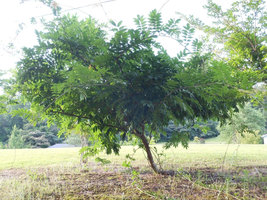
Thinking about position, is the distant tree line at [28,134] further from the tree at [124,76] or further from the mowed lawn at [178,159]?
the tree at [124,76]

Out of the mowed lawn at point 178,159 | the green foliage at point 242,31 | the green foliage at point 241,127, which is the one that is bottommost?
the mowed lawn at point 178,159

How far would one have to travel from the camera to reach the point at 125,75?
1.65m

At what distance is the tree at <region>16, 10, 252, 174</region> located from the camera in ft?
4.89

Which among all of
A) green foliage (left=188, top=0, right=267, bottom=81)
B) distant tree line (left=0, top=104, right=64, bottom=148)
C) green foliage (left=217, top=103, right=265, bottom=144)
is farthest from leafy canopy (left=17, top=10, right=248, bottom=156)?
distant tree line (left=0, top=104, right=64, bottom=148)

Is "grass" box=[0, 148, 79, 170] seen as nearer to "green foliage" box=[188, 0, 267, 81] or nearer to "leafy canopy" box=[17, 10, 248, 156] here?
"leafy canopy" box=[17, 10, 248, 156]

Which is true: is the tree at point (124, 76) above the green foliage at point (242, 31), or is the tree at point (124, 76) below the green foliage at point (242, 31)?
below

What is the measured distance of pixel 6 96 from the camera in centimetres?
218

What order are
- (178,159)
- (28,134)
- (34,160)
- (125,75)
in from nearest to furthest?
1. (125,75)
2. (178,159)
3. (34,160)
4. (28,134)

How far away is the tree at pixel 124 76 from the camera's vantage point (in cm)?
149

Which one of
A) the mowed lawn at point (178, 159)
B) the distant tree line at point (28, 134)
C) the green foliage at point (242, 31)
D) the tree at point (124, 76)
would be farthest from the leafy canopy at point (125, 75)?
the distant tree line at point (28, 134)

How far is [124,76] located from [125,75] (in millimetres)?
19

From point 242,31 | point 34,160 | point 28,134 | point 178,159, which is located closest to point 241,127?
point 242,31

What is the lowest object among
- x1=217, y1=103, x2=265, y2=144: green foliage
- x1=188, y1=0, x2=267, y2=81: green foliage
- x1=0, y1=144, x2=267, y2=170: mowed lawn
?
x1=0, y1=144, x2=267, y2=170: mowed lawn

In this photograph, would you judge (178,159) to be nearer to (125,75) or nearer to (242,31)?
(242,31)
